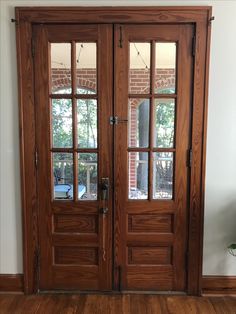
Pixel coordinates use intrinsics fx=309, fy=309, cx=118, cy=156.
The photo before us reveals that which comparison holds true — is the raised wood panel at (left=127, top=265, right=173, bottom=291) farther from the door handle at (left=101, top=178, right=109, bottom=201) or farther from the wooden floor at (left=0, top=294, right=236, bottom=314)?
the door handle at (left=101, top=178, right=109, bottom=201)

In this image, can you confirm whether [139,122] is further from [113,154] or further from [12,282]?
[12,282]

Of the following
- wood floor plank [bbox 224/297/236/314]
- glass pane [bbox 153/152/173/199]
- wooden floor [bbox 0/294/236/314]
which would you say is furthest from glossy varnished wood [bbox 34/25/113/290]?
wood floor plank [bbox 224/297/236/314]

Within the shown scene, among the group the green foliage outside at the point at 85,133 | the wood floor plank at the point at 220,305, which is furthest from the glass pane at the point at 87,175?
the wood floor plank at the point at 220,305

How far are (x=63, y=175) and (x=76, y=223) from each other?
1.33 ft

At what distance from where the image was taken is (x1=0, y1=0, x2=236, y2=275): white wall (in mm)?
2305

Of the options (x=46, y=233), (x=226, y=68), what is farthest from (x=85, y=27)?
(x=46, y=233)

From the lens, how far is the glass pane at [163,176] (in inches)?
96.0

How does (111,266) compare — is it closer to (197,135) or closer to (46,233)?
(46,233)

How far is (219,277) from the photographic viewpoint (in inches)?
99.2

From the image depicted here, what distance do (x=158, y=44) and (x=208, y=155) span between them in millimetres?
933

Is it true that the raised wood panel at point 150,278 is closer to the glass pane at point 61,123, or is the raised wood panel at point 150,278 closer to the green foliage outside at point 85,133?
the green foliage outside at point 85,133

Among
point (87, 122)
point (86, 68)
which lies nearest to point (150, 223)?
point (87, 122)

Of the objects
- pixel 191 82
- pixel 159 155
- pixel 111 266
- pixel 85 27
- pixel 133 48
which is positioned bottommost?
pixel 111 266

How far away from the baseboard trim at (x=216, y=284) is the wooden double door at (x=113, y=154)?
0.18 m
